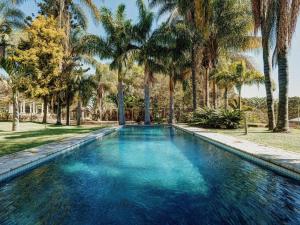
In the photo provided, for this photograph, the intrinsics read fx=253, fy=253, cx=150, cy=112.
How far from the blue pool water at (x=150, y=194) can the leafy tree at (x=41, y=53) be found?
46.1ft

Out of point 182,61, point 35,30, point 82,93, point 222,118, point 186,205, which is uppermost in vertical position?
point 35,30

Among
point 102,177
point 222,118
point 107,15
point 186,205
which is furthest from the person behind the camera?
point 107,15

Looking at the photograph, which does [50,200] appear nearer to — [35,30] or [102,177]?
[102,177]

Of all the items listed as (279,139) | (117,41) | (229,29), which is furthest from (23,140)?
(229,29)

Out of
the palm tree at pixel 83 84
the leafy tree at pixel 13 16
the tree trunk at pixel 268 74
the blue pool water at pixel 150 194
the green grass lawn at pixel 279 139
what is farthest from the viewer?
the palm tree at pixel 83 84

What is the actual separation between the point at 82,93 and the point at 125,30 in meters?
7.11

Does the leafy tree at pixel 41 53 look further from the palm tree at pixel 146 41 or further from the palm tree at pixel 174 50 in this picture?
the palm tree at pixel 174 50

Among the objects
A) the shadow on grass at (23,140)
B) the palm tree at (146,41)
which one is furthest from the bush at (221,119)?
the shadow on grass at (23,140)

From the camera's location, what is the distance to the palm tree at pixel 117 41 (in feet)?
75.9

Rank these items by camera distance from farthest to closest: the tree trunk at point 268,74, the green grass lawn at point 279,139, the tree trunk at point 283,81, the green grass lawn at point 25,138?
the tree trunk at point 268,74 → the tree trunk at point 283,81 → the green grass lawn at point 25,138 → the green grass lawn at point 279,139

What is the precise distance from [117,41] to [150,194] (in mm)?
20309

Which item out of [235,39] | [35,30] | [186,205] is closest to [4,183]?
[186,205]

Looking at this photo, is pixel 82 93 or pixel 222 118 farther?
pixel 82 93

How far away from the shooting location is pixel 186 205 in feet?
14.1
